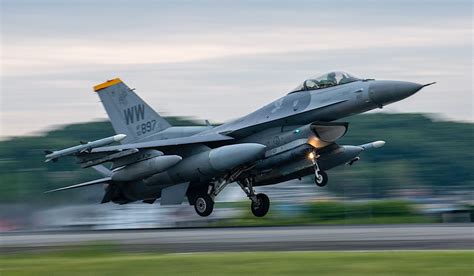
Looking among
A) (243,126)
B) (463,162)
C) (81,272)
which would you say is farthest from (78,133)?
(81,272)

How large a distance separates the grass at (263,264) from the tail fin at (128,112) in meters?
13.3

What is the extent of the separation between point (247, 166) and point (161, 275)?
12.5 m

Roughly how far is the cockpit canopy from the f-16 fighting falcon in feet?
0.09

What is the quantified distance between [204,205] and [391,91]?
21.6 feet

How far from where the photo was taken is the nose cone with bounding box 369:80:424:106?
2359 cm

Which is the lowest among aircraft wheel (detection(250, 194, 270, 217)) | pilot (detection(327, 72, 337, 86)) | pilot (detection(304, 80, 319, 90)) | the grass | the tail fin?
aircraft wheel (detection(250, 194, 270, 217))

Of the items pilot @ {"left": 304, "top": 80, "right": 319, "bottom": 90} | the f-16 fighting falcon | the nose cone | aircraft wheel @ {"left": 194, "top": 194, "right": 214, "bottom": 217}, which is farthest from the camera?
aircraft wheel @ {"left": 194, "top": 194, "right": 214, "bottom": 217}

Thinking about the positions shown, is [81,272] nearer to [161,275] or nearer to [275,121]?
[161,275]

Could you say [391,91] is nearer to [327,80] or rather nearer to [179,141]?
[327,80]

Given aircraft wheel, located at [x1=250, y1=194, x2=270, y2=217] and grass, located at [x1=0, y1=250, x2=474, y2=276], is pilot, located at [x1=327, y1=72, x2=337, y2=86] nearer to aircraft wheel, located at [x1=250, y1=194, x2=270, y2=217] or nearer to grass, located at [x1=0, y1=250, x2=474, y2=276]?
→ aircraft wheel, located at [x1=250, y1=194, x2=270, y2=217]

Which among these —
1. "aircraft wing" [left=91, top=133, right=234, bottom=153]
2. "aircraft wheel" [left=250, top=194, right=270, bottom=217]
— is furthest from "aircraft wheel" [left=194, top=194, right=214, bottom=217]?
"aircraft wing" [left=91, top=133, right=234, bottom=153]

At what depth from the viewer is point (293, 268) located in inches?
545

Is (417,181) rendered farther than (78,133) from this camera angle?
Yes

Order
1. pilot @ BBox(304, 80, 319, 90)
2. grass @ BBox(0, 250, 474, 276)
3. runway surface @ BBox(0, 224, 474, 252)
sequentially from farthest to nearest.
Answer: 1. pilot @ BBox(304, 80, 319, 90)
2. runway surface @ BBox(0, 224, 474, 252)
3. grass @ BBox(0, 250, 474, 276)
